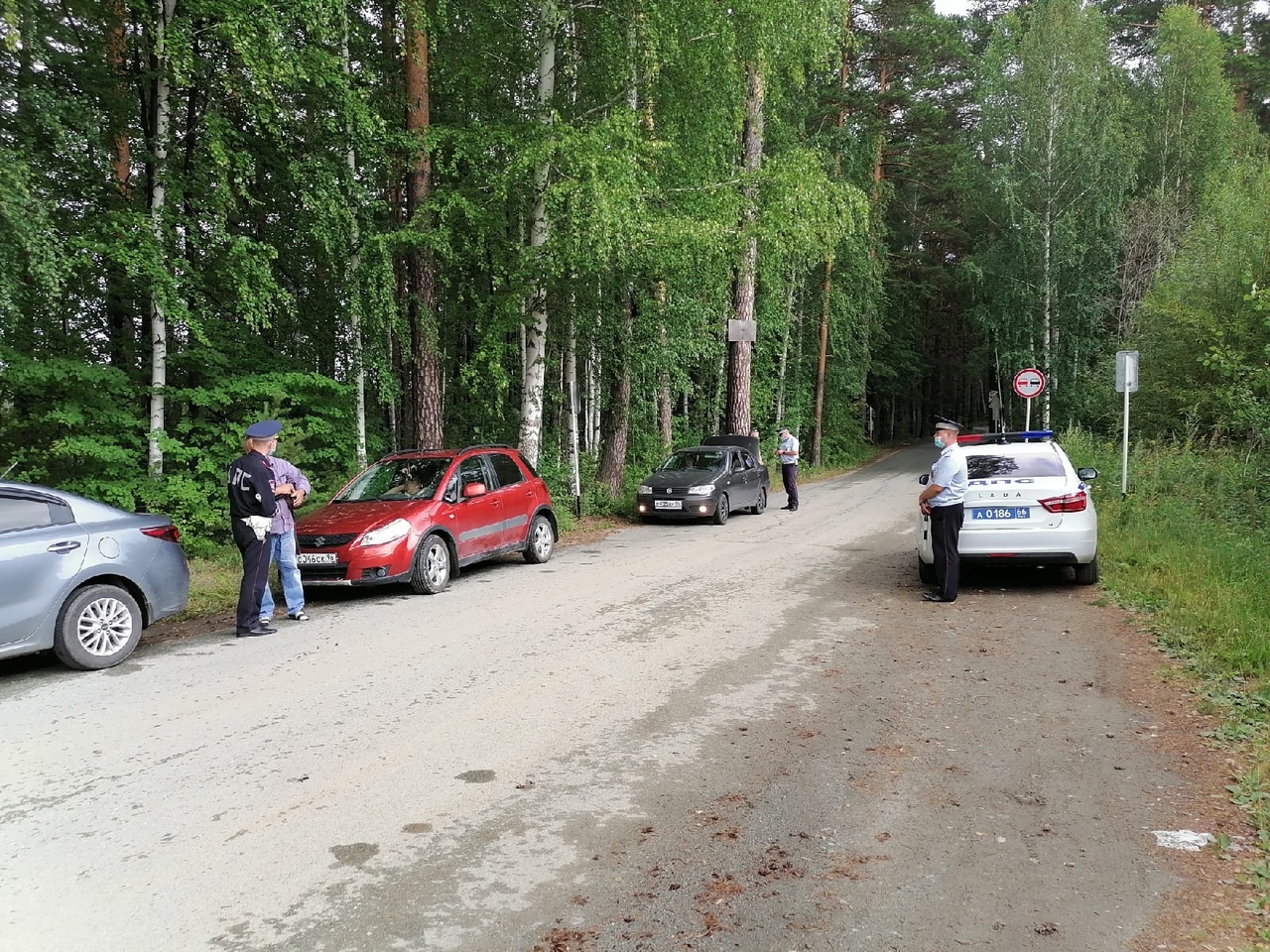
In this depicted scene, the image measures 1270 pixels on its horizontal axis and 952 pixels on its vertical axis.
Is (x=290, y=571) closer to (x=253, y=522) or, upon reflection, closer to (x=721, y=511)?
(x=253, y=522)

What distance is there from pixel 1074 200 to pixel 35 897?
36278 mm

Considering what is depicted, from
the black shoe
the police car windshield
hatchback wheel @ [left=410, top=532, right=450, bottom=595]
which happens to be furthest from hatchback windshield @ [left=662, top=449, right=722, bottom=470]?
the black shoe

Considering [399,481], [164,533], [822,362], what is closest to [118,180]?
[399,481]

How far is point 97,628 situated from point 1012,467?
8790mm

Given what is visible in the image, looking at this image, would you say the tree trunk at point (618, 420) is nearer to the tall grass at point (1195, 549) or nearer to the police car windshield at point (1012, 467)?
the tall grass at point (1195, 549)

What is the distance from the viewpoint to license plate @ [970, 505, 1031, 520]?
871 cm

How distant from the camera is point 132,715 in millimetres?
5320

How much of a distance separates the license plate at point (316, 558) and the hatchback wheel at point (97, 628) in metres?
2.28

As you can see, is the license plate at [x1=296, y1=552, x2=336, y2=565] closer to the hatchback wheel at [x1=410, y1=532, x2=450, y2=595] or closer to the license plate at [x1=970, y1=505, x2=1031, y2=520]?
the hatchback wheel at [x1=410, y1=532, x2=450, y2=595]

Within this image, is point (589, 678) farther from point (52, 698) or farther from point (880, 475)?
point (880, 475)

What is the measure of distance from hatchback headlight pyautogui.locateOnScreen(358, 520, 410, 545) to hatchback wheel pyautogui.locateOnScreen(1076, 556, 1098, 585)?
749 centimetres

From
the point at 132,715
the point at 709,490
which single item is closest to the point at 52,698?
the point at 132,715

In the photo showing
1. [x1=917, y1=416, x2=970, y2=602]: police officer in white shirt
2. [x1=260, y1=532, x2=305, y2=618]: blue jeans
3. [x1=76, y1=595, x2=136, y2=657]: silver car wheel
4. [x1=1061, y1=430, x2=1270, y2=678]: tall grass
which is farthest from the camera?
[x1=917, y1=416, x2=970, y2=602]: police officer in white shirt

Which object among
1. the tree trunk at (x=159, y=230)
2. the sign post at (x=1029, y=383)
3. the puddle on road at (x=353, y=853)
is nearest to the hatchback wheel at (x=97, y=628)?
the puddle on road at (x=353, y=853)
